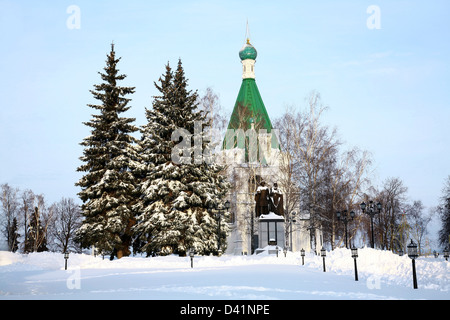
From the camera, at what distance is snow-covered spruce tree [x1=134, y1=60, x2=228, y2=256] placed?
26094 millimetres

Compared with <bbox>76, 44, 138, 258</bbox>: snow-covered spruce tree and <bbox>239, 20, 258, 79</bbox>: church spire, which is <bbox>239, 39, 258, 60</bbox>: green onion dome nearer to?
<bbox>239, 20, 258, 79</bbox>: church spire

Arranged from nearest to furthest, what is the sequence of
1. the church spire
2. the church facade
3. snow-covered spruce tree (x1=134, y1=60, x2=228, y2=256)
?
1. snow-covered spruce tree (x1=134, y1=60, x2=228, y2=256)
2. the church facade
3. the church spire

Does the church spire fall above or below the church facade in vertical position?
above

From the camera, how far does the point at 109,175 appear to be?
2755 cm

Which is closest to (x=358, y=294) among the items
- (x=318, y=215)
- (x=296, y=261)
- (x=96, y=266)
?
(x=296, y=261)

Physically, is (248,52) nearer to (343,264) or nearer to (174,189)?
(174,189)

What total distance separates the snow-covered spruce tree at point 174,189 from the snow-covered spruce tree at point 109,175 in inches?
41.5

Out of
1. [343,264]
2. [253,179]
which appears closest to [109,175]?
[253,179]

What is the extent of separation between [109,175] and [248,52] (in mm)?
28344

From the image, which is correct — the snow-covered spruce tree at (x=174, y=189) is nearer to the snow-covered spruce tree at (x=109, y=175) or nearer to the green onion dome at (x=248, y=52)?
the snow-covered spruce tree at (x=109, y=175)

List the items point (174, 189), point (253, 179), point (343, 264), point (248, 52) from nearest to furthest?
point (343, 264), point (174, 189), point (253, 179), point (248, 52)

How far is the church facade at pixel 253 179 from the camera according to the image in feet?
103

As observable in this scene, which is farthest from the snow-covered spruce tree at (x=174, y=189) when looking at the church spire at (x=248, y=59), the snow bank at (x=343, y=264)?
the church spire at (x=248, y=59)

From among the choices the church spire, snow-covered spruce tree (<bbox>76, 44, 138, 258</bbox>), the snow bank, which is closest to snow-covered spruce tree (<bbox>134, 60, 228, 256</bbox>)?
snow-covered spruce tree (<bbox>76, 44, 138, 258</bbox>)
